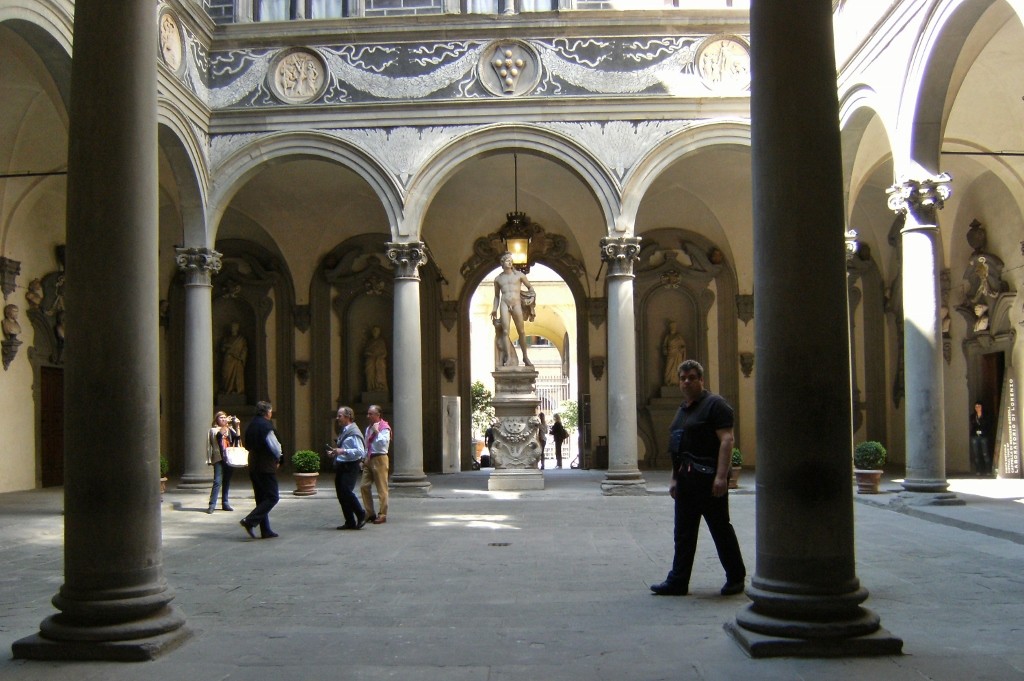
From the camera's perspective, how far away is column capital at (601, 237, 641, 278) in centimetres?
1551

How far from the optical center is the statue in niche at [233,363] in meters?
20.8

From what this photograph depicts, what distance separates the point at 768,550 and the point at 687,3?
13.2 m

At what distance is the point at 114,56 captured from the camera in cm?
504

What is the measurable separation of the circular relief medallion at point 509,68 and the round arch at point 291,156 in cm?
230

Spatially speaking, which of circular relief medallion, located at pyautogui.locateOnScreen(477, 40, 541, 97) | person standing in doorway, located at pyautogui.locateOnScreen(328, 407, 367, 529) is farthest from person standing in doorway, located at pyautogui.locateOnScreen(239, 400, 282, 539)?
circular relief medallion, located at pyautogui.locateOnScreen(477, 40, 541, 97)

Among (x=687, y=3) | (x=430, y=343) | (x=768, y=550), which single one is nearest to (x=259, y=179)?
(x=430, y=343)

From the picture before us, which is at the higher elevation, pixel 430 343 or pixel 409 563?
pixel 430 343

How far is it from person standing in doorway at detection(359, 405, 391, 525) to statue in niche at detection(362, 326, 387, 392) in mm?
9692

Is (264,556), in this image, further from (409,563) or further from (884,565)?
(884,565)

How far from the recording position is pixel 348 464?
10484 mm

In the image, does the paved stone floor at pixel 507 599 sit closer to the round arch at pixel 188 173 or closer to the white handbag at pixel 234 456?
the white handbag at pixel 234 456

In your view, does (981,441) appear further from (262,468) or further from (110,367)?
(110,367)

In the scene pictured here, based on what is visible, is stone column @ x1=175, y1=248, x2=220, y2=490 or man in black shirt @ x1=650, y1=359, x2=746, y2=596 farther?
stone column @ x1=175, y1=248, x2=220, y2=490

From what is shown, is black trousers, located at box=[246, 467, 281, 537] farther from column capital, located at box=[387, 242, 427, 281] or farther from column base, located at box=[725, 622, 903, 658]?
column base, located at box=[725, 622, 903, 658]
